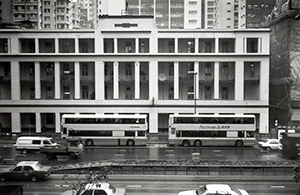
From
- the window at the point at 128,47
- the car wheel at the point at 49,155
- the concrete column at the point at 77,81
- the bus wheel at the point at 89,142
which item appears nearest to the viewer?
the car wheel at the point at 49,155

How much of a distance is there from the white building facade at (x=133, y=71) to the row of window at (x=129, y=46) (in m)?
0.16

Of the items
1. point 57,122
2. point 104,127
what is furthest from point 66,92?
point 104,127

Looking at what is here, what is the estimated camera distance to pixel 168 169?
1024 inches

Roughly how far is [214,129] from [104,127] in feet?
44.5

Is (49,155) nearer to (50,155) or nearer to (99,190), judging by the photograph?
(50,155)

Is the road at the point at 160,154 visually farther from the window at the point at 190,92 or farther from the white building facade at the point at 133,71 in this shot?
the window at the point at 190,92

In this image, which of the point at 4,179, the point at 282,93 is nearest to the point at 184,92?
the point at 282,93

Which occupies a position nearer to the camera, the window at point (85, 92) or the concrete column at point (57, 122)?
the concrete column at point (57, 122)

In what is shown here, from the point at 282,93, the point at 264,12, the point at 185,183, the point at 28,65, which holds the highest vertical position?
the point at 264,12

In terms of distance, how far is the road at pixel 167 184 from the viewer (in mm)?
21300

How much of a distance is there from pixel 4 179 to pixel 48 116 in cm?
3045

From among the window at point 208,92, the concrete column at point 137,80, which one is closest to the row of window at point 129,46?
the concrete column at point 137,80

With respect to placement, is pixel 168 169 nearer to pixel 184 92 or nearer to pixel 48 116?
pixel 184 92

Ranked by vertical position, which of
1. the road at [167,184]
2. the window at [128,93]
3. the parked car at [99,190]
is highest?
the window at [128,93]
